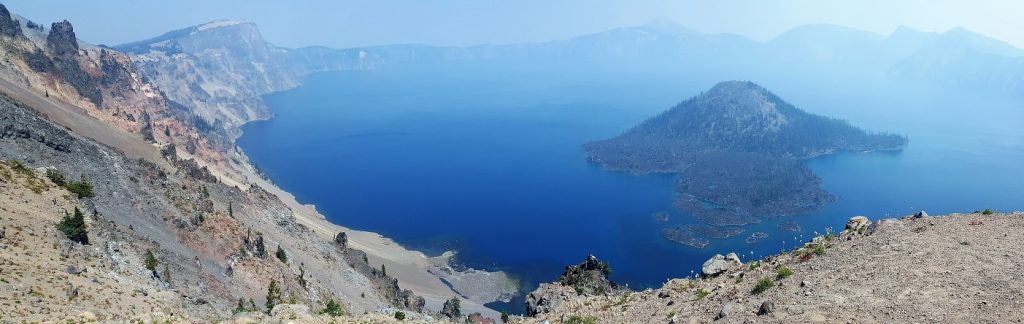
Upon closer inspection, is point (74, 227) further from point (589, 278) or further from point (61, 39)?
point (61, 39)

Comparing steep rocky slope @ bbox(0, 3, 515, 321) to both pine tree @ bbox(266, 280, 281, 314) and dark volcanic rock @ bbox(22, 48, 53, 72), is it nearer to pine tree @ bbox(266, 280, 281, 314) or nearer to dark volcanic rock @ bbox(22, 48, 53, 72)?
dark volcanic rock @ bbox(22, 48, 53, 72)

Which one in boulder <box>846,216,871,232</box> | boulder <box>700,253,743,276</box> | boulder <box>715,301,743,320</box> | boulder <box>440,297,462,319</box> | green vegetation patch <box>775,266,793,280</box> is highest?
boulder <box>846,216,871,232</box>

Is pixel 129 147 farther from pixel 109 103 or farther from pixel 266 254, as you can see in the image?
pixel 109 103

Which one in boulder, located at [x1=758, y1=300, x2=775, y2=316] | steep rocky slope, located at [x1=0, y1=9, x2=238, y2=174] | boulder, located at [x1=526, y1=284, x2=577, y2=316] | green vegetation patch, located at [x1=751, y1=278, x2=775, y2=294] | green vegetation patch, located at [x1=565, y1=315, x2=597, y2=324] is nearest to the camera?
boulder, located at [x1=758, y1=300, x2=775, y2=316]

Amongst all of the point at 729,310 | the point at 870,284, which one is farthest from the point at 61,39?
the point at 870,284

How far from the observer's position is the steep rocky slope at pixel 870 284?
2606 cm

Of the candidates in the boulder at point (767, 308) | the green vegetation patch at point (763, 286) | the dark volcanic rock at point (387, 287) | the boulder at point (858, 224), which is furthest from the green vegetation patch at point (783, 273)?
the dark volcanic rock at point (387, 287)

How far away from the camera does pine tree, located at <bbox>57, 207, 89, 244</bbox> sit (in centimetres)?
5262

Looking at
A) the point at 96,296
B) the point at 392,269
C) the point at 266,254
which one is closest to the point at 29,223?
the point at 96,296

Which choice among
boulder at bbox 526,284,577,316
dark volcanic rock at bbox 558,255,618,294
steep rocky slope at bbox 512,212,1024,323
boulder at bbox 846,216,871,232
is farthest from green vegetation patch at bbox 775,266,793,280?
dark volcanic rock at bbox 558,255,618,294

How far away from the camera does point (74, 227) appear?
175 feet

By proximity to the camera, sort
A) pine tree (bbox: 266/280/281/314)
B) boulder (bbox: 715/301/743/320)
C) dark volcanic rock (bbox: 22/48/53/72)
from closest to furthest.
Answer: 1. boulder (bbox: 715/301/743/320)
2. pine tree (bbox: 266/280/281/314)
3. dark volcanic rock (bbox: 22/48/53/72)

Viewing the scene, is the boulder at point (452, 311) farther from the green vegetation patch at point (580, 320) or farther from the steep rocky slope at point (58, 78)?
the steep rocky slope at point (58, 78)

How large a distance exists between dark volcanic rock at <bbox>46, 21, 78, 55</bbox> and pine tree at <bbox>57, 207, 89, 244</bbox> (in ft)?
496
